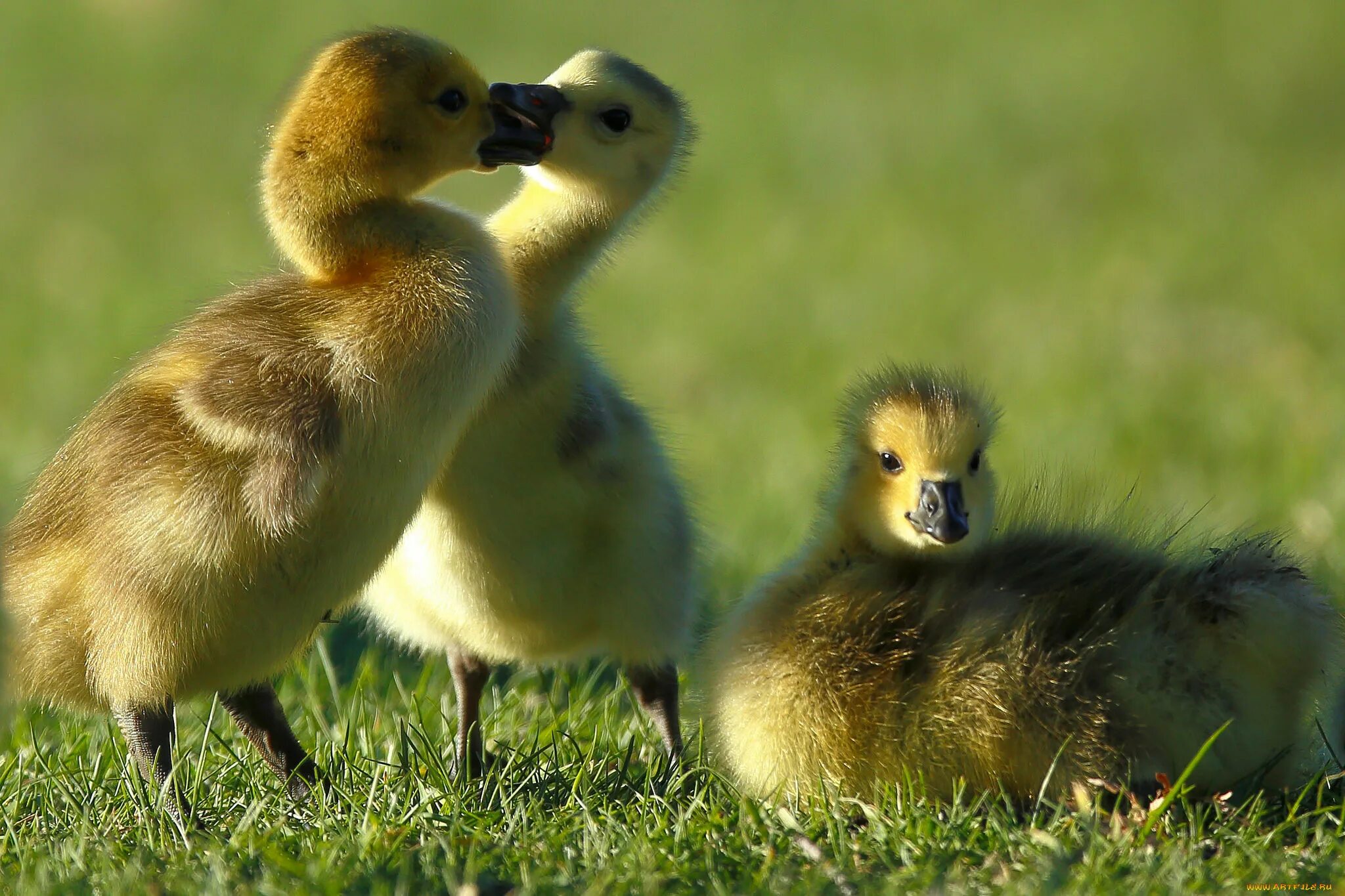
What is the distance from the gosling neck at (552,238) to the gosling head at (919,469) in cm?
82

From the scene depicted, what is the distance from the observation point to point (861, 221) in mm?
11281

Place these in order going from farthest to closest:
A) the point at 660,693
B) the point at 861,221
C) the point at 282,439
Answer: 1. the point at 861,221
2. the point at 660,693
3. the point at 282,439

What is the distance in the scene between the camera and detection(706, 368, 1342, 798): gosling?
3.21 meters

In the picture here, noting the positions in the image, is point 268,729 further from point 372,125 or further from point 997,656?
point 997,656

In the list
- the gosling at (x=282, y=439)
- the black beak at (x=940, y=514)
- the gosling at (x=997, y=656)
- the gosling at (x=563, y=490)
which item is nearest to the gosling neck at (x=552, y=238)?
the gosling at (x=563, y=490)

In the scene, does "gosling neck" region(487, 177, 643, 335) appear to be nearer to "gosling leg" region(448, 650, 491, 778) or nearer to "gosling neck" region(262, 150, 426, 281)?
"gosling neck" region(262, 150, 426, 281)

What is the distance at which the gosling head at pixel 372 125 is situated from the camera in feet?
11.3

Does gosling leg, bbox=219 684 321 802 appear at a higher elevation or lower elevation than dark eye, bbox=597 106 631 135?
lower

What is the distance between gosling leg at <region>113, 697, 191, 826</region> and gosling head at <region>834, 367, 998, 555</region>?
1.52 m

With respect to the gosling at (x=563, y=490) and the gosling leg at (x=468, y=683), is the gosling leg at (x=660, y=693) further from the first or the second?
the gosling leg at (x=468, y=683)

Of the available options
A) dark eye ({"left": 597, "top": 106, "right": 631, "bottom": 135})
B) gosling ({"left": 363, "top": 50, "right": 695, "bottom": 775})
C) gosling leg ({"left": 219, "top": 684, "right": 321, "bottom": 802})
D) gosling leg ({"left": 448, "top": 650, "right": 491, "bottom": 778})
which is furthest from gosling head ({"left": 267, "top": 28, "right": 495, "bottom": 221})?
gosling leg ({"left": 448, "top": 650, "right": 491, "bottom": 778})

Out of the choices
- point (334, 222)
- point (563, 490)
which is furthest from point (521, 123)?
point (563, 490)

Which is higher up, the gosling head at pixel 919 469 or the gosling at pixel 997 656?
the gosling head at pixel 919 469

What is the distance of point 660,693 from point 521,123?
4.78ft
